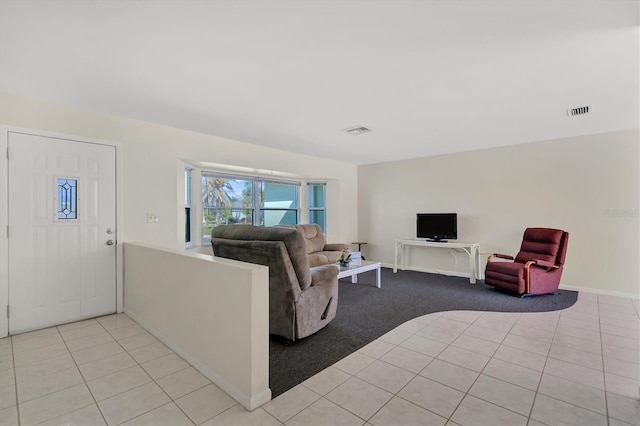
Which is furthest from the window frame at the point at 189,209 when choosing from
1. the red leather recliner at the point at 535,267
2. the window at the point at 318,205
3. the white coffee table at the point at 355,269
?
the red leather recliner at the point at 535,267

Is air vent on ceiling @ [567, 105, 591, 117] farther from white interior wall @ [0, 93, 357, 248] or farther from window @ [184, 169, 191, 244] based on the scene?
window @ [184, 169, 191, 244]

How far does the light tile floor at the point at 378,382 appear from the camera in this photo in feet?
5.86

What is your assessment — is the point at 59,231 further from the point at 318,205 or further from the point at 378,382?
the point at 318,205

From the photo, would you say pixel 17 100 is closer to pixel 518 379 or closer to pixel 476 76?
pixel 476 76

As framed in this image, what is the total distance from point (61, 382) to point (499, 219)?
19.8 ft

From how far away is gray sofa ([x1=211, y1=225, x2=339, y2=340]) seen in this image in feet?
8.89

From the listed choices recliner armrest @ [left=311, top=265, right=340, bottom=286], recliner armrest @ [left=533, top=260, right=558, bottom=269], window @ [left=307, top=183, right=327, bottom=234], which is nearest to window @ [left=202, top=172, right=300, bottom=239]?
window @ [left=307, top=183, right=327, bottom=234]

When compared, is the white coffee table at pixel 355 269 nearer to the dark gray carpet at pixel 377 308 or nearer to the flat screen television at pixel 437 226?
the dark gray carpet at pixel 377 308

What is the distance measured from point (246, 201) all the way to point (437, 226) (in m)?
3.68

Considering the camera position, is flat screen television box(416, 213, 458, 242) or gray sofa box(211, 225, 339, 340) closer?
gray sofa box(211, 225, 339, 340)

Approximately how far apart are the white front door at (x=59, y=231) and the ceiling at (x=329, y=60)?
0.60 metres

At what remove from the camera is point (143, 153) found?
3.76 m

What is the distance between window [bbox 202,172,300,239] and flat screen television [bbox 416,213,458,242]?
8.49ft

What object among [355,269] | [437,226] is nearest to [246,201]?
[355,269]
